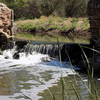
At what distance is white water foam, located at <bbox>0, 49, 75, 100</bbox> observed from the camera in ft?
27.2

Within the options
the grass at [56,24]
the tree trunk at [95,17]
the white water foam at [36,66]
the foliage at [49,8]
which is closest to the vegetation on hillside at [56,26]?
the grass at [56,24]

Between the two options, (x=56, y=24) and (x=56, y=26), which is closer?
(x=56, y=26)

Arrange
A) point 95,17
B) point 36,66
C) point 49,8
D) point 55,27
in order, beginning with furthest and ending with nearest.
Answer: point 49,8 < point 55,27 < point 36,66 < point 95,17

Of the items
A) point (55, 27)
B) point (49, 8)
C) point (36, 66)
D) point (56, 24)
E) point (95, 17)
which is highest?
point (95, 17)

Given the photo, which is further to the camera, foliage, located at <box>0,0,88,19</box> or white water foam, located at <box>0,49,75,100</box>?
foliage, located at <box>0,0,88,19</box>

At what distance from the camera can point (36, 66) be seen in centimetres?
1252

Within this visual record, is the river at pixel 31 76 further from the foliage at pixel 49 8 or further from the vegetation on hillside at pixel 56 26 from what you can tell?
the foliage at pixel 49 8

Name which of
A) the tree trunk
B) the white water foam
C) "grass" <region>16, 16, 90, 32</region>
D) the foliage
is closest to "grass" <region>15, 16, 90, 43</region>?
"grass" <region>16, 16, 90, 32</region>

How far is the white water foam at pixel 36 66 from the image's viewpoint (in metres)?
8.28

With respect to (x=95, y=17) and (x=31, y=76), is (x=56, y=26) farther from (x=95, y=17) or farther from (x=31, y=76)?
(x=31, y=76)

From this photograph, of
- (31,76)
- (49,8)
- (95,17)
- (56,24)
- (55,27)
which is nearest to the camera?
(31,76)

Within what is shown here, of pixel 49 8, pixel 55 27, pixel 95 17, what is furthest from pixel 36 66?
pixel 49 8

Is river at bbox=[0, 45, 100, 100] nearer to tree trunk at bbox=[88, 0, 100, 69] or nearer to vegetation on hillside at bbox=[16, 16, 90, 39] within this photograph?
tree trunk at bbox=[88, 0, 100, 69]

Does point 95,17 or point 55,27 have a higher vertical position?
point 95,17
